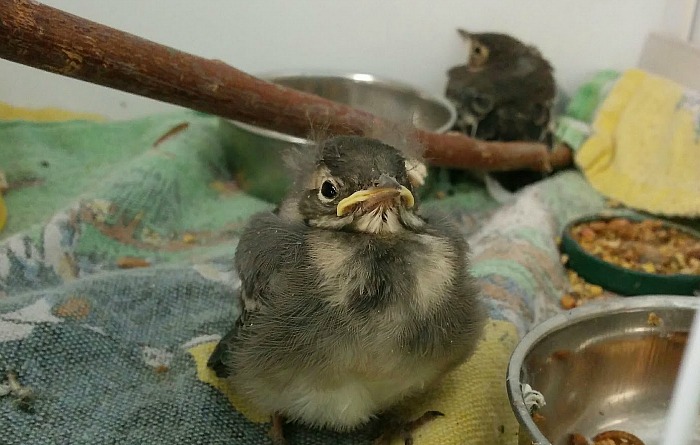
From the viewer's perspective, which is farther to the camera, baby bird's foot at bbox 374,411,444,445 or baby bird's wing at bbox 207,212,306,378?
baby bird's foot at bbox 374,411,444,445

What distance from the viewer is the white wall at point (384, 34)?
93.5 inches

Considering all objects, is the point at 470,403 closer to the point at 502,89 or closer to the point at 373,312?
the point at 373,312

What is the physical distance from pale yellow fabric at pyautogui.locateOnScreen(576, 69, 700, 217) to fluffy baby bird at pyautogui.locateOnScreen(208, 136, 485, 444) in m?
1.23

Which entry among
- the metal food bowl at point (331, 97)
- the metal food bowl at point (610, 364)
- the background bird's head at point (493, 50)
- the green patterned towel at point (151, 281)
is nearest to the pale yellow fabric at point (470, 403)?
the green patterned towel at point (151, 281)

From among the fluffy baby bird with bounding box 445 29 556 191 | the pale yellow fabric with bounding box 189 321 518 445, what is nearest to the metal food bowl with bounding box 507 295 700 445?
the pale yellow fabric with bounding box 189 321 518 445

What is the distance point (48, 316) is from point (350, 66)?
5.43 feet

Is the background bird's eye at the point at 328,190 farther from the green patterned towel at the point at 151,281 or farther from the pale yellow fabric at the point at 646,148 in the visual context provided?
the pale yellow fabric at the point at 646,148

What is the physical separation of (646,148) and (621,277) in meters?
0.66

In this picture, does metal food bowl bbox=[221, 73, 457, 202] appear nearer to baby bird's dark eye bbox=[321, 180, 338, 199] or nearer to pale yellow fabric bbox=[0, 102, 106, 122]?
pale yellow fabric bbox=[0, 102, 106, 122]

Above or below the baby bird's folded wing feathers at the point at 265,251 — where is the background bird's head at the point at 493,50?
above

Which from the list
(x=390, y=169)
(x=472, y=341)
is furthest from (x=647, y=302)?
(x=390, y=169)

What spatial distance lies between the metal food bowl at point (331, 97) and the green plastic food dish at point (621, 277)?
1.87 ft

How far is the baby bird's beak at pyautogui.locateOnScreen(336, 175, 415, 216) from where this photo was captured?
0.96 m

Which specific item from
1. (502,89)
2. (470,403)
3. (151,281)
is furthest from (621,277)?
(151,281)
